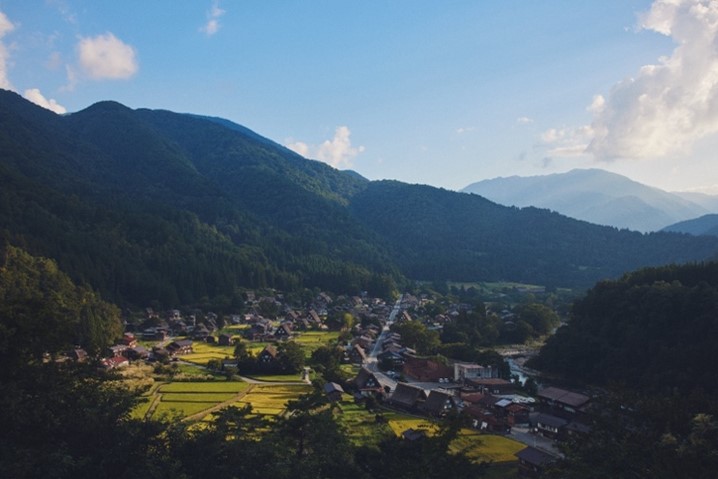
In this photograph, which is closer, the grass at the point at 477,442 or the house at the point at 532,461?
the house at the point at 532,461

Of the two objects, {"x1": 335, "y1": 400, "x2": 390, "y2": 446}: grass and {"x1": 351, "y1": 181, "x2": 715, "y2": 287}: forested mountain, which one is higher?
{"x1": 351, "y1": 181, "x2": 715, "y2": 287}: forested mountain

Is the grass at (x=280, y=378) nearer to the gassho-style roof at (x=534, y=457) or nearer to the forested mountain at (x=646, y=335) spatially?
the gassho-style roof at (x=534, y=457)

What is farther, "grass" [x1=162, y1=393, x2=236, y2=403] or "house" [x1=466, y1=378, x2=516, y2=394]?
"house" [x1=466, y1=378, x2=516, y2=394]

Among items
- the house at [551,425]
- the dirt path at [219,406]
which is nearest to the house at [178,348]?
the dirt path at [219,406]

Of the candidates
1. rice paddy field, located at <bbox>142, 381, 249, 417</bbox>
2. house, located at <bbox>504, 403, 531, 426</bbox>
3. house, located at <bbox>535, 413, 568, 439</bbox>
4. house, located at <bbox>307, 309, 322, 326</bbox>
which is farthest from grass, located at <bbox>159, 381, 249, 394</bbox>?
house, located at <bbox>307, 309, 322, 326</bbox>

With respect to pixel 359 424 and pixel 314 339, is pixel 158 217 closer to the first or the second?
pixel 314 339

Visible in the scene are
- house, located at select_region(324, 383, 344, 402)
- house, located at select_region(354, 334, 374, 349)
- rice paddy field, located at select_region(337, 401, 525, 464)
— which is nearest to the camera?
rice paddy field, located at select_region(337, 401, 525, 464)

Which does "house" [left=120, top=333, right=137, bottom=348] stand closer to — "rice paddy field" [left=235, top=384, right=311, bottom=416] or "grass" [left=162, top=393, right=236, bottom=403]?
"grass" [left=162, top=393, right=236, bottom=403]
